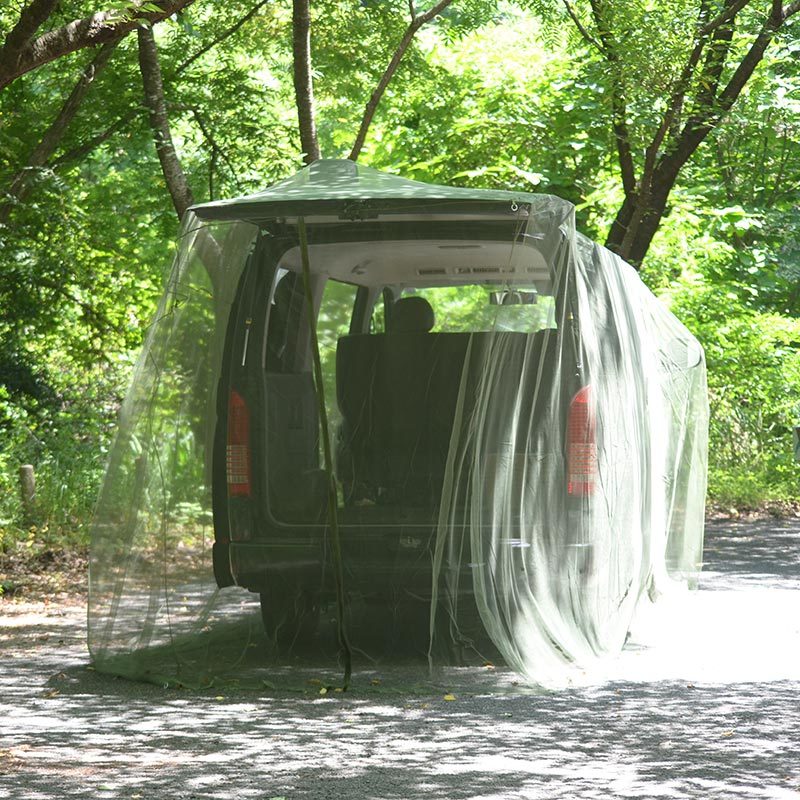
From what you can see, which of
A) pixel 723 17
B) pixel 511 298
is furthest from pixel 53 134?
pixel 511 298

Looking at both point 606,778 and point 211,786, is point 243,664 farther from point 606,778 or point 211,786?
point 606,778

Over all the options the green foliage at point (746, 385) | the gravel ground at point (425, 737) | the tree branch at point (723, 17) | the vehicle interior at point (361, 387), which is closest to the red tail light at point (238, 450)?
the vehicle interior at point (361, 387)

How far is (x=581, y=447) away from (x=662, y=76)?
22.4 ft

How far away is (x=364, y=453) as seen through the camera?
21.8 feet

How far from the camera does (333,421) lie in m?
6.67

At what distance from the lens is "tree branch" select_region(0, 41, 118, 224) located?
38.4 ft

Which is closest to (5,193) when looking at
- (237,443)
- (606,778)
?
(237,443)

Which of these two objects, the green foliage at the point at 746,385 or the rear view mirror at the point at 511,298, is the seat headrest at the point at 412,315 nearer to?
the rear view mirror at the point at 511,298

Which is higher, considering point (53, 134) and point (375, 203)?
point (53, 134)

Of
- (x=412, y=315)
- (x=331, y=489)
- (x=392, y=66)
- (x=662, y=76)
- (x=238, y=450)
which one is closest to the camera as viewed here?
(x=331, y=489)

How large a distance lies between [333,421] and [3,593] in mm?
4157

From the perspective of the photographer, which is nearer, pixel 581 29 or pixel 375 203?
pixel 375 203

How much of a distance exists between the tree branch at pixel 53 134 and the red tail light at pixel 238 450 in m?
5.76

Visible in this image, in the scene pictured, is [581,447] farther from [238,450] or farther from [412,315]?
[238,450]
